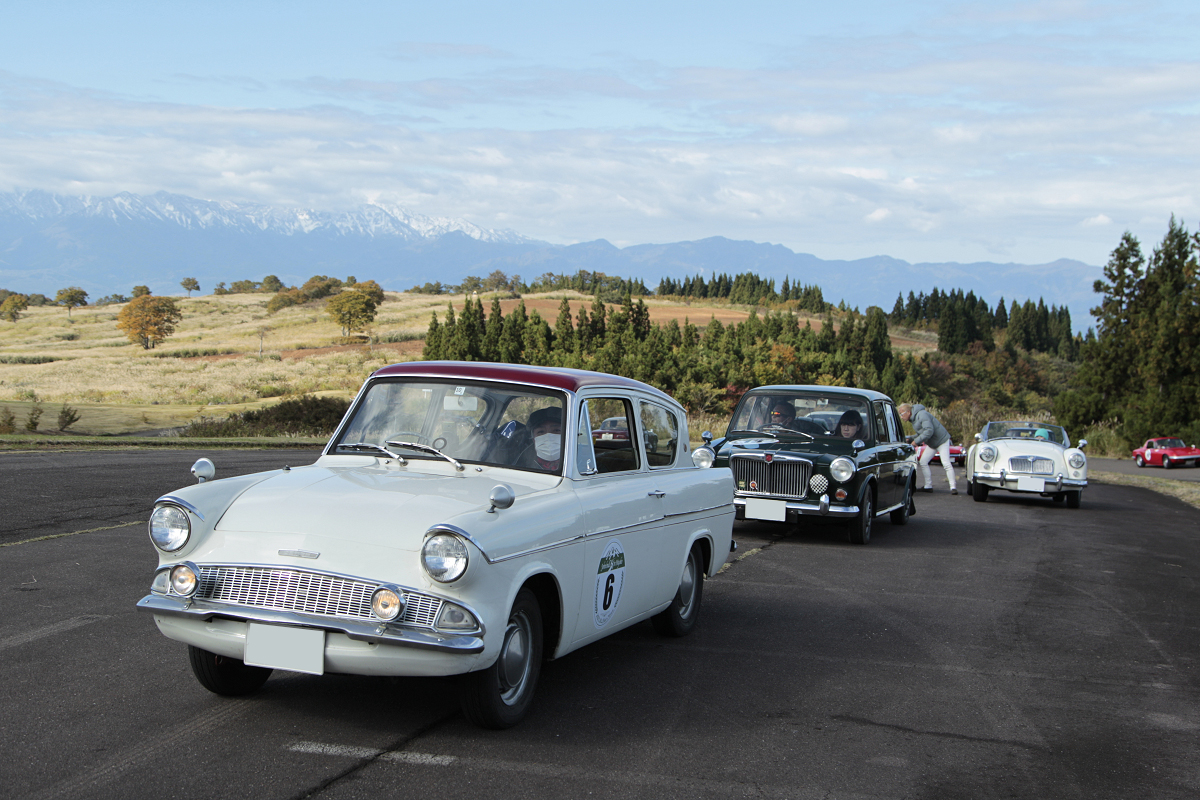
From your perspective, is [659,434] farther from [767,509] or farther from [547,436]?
[767,509]

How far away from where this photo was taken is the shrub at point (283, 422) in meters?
32.4

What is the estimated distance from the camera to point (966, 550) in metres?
12.3

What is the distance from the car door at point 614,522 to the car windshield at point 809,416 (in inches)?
272

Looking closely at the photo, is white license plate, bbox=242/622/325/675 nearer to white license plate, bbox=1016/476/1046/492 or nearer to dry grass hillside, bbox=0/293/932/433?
white license plate, bbox=1016/476/1046/492

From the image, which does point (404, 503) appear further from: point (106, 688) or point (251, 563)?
point (106, 688)

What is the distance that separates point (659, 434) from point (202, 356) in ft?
276

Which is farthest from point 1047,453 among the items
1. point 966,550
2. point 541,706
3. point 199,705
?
point 199,705

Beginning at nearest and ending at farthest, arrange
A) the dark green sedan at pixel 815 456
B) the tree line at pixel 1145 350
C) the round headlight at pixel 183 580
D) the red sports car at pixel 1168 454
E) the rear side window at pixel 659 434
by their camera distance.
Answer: the round headlight at pixel 183 580
the rear side window at pixel 659 434
the dark green sedan at pixel 815 456
the red sports car at pixel 1168 454
the tree line at pixel 1145 350

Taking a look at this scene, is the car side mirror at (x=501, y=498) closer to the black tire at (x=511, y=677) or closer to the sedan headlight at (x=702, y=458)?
the black tire at (x=511, y=677)

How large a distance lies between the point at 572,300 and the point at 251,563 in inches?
4510

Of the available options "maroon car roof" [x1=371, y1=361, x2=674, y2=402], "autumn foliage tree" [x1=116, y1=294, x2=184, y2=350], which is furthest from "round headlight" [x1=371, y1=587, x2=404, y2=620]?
"autumn foliage tree" [x1=116, y1=294, x2=184, y2=350]

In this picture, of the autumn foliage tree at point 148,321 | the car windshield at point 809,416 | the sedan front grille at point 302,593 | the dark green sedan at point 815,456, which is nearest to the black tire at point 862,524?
the dark green sedan at point 815,456

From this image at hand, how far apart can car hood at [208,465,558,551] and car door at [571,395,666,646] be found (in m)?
0.39

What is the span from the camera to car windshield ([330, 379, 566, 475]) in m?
5.71
